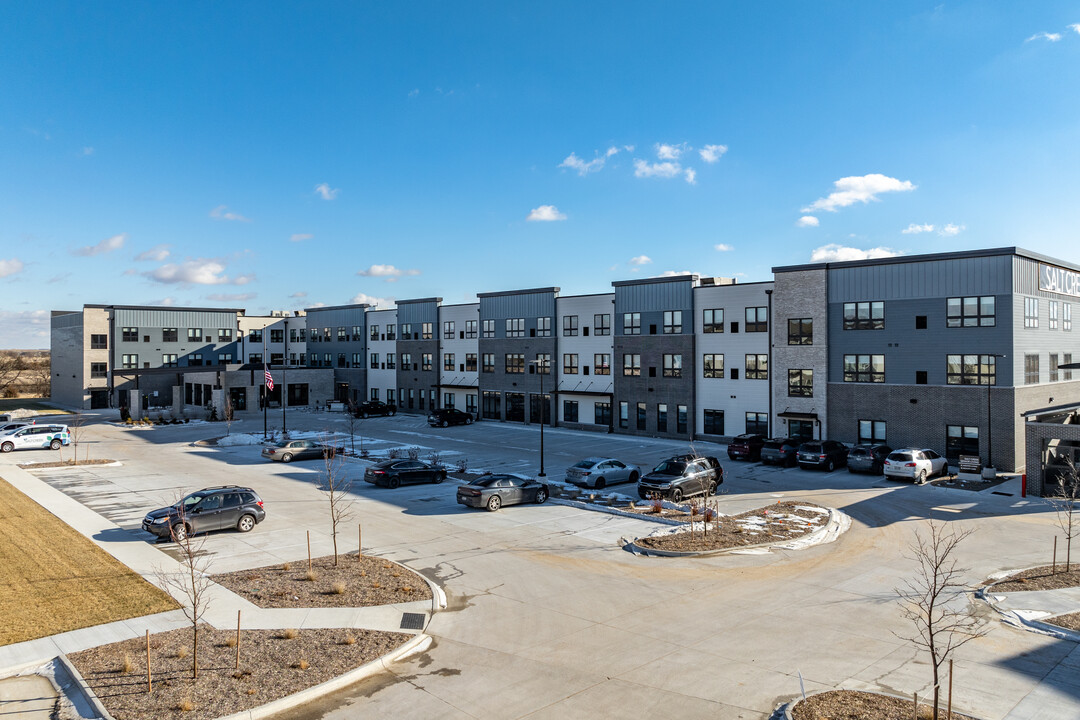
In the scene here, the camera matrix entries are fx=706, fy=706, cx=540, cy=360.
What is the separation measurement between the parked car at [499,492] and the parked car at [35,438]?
32927 millimetres

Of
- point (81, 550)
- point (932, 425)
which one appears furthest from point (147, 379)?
point (932, 425)

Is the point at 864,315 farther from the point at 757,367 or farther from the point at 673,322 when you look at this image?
the point at 673,322

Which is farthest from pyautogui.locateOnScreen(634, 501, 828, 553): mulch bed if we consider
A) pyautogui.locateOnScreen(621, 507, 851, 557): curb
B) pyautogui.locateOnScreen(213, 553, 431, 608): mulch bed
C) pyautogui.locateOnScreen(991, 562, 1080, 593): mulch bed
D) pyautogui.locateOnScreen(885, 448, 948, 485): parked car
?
pyautogui.locateOnScreen(885, 448, 948, 485): parked car

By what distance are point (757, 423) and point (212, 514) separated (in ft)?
109

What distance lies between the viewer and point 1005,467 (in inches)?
1404

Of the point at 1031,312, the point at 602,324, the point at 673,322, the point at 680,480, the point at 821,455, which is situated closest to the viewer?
the point at 680,480

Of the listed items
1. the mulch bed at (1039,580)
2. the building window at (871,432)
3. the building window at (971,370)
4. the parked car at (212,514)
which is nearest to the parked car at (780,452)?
the building window at (871,432)

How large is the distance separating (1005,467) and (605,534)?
24.4 metres

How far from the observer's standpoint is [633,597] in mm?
17125

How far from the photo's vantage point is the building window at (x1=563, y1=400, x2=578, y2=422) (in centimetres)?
5684

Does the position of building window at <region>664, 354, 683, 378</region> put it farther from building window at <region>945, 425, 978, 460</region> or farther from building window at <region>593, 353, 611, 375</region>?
building window at <region>945, 425, 978, 460</region>

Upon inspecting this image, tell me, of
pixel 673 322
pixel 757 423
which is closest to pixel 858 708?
pixel 757 423

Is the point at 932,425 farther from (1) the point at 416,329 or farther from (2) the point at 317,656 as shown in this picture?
(1) the point at 416,329

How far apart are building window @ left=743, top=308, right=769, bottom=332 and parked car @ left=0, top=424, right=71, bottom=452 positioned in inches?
1773
